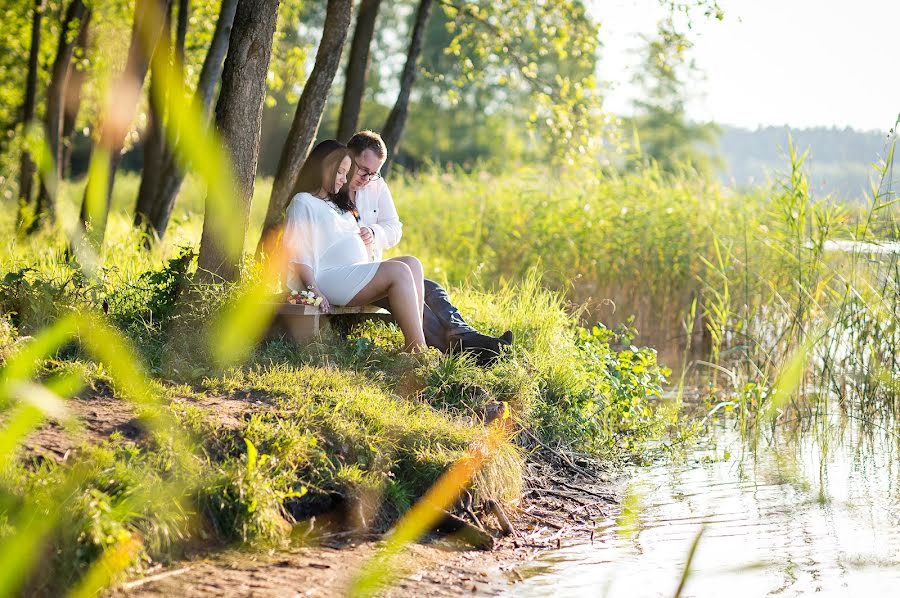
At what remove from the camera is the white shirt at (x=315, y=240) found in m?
6.54

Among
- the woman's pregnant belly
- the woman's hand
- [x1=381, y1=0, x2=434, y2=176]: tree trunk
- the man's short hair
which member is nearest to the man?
the man's short hair

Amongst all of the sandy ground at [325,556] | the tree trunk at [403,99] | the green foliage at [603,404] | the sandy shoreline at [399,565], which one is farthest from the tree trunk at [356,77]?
the sandy shoreline at [399,565]

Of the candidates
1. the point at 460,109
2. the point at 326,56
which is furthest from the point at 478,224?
the point at 460,109

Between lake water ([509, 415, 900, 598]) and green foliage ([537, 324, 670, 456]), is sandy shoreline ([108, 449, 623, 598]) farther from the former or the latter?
green foliage ([537, 324, 670, 456])

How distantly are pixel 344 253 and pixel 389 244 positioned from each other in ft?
2.10

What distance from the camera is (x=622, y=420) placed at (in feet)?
24.0

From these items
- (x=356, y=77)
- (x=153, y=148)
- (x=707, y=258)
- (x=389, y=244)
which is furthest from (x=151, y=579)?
(x=707, y=258)

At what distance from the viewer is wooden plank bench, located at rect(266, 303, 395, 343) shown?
245 inches

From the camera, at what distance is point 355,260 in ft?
21.7

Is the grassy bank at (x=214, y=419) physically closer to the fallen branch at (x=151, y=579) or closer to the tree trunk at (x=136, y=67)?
Result: the fallen branch at (x=151, y=579)

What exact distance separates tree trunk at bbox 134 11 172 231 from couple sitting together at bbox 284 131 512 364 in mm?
4412

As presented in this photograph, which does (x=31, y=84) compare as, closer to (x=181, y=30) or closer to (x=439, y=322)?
(x=181, y=30)

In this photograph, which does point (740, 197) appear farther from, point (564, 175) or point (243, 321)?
point (243, 321)

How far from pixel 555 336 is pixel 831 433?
1.97m
